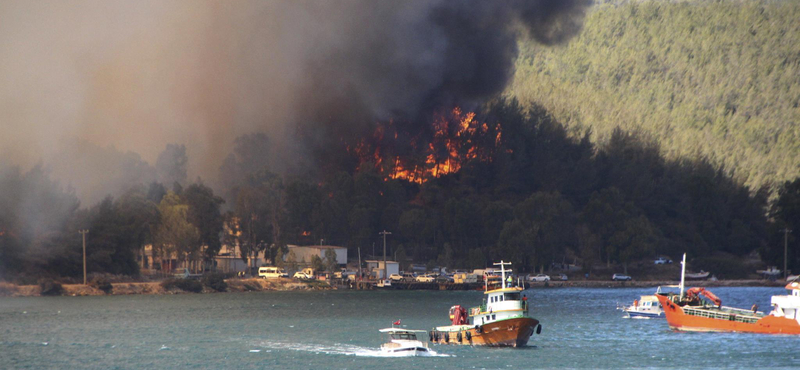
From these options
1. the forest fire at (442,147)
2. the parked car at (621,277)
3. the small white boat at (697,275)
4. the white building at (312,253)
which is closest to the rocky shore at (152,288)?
the white building at (312,253)

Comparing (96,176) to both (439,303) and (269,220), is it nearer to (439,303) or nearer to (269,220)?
(269,220)

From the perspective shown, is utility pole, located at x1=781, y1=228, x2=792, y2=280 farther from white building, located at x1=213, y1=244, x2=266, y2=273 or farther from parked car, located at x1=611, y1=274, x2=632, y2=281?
white building, located at x1=213, y1=244, x2=266, y2=273

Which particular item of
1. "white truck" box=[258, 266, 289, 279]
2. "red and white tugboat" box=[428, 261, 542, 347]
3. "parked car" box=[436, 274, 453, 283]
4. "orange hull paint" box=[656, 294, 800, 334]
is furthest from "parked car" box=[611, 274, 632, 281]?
"red and white tugboat" box=[428, 261, 542, 347]

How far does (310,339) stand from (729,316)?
25495mm

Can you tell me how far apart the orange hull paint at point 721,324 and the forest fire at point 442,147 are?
84334 millimetres

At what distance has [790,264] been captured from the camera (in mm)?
115375

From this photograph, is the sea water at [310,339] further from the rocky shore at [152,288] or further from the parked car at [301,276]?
the parked car at [301,276]

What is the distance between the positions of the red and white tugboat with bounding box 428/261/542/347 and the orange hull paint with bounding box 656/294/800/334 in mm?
16545

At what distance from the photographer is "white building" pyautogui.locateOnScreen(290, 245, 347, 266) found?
412 ft

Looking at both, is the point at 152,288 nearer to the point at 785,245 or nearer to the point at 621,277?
the point at 621,277

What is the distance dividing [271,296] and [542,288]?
116ft

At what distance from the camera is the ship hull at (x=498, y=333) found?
50.8 metres

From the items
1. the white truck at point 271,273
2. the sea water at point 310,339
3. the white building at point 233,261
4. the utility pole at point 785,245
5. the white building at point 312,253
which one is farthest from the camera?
the white building at point 233,261

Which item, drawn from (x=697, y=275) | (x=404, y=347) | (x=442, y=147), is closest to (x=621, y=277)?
(x=697, y=275)
